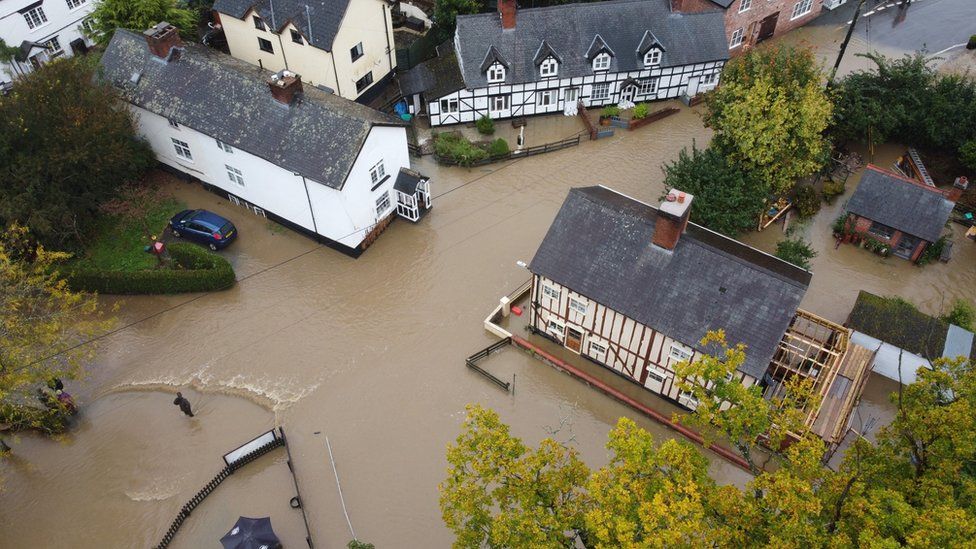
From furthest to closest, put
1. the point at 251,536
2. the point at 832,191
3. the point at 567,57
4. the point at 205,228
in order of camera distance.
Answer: the point at 567,57 < the point at 832,191 < the point at 205,228 < the point at 251,536

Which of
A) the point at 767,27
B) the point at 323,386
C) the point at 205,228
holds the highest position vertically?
the point at 767,27

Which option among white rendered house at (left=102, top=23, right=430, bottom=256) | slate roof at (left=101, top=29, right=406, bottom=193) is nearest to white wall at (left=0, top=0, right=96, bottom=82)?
slate roof at (left=101, top=29, right=406, bottom=193)

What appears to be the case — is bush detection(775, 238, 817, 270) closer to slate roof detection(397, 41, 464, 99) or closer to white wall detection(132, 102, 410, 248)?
white wall detection(132, 102, 410, 248)

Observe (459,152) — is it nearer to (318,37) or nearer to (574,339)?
(318,37)

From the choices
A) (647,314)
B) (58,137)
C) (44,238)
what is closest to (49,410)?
(44,238)

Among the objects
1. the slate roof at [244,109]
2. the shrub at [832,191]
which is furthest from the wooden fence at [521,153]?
the shrub at [832,191]

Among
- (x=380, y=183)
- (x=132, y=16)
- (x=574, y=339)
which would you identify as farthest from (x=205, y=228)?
(x=574, y=339)
